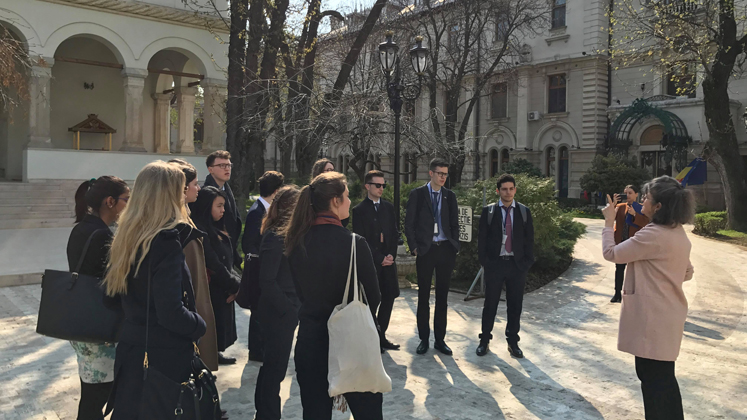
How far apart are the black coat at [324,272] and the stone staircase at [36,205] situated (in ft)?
51.2

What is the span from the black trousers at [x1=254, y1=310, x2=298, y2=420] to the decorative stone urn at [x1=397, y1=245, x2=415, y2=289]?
18.3 feet

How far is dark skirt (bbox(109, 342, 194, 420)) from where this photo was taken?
2.68 metres

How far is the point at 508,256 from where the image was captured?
5863mm

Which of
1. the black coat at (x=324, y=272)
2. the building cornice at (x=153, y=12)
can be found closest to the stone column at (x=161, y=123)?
the building cornice at (x=153, y=12)

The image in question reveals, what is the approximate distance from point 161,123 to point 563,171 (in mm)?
22702

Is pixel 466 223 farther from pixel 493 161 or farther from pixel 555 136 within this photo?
pixel 493 161

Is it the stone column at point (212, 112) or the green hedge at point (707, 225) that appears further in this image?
the stone column at point (212, 112)

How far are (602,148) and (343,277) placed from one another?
31100 mm

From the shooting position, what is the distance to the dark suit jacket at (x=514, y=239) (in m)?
5.82

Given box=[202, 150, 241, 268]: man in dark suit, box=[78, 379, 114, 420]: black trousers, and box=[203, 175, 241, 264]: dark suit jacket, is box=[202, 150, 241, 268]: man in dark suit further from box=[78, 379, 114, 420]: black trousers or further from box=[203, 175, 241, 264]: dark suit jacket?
box=[78, 379, 114, 420]: black trousers

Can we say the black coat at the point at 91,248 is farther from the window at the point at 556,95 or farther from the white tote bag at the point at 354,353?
the window at the point at 556,95

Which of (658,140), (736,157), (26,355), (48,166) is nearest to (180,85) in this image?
(48,166)

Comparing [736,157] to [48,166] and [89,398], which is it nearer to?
[89,398]

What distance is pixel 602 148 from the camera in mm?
30875
